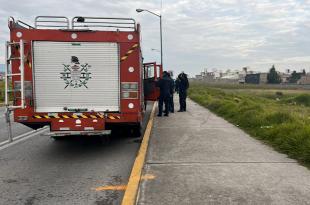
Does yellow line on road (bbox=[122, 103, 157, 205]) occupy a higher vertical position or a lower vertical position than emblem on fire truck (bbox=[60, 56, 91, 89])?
lower

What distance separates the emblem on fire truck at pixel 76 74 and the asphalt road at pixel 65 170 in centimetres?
149

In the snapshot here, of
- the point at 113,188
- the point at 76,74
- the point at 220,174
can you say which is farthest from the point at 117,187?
the point at 76,74

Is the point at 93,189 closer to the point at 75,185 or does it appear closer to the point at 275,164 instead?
the point at 75,185

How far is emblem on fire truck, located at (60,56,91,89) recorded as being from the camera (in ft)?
26.9

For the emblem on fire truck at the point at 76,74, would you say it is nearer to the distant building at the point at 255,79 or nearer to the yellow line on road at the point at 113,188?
the yellow line on road at the point at 113,188

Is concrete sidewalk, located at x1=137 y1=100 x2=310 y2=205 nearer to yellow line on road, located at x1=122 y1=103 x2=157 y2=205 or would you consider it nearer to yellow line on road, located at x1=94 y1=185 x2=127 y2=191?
yellow line on road, located at x1=122 y1=103 x2=157 y2=205

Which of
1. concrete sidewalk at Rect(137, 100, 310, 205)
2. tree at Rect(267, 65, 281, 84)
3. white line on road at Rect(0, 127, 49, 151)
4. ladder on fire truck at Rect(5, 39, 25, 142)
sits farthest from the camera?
tree at Rect(267, 65, 281, 84)

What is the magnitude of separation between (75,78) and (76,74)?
85mm

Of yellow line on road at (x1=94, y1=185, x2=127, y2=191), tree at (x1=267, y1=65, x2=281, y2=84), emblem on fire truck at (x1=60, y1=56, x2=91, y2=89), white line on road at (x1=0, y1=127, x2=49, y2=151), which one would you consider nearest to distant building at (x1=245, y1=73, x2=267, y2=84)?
tree at (x1=267, y1=65, x2=281, y2=84)

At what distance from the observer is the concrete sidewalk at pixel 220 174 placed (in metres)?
4.83

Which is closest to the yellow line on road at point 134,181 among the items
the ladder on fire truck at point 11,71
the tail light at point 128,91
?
the tail light at point 128,91

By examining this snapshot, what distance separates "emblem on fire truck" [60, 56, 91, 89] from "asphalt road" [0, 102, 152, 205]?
1495 mm

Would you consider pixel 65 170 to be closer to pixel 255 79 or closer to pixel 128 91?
pixel 128 91

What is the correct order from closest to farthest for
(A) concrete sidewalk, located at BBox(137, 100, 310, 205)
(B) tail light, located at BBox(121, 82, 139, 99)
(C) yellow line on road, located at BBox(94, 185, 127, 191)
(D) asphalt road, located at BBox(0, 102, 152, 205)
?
(A) concrete sidewalk, located at BBox(137, 100, 310, 205), (D) asphalt road, located at BBox(0, 102, 152, 205), (C) yellow line on road, located at BBox(94, 185, 127, 191), (B) tail light, located at BBox(121, 82, 139, 99)
